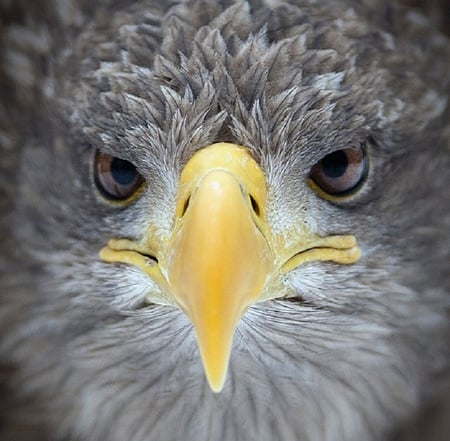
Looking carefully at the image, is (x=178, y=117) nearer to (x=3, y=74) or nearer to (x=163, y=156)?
(x=163, y=156)

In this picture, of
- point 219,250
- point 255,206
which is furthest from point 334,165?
point 219,250

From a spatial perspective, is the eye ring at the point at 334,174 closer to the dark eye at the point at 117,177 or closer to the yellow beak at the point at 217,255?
the yellow beak at the point at 217,255

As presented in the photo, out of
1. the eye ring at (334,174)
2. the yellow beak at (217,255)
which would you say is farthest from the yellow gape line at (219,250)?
the eye ring at (334,174)

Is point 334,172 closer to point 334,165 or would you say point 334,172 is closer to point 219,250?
point 334,165

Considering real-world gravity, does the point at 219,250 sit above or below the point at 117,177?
below

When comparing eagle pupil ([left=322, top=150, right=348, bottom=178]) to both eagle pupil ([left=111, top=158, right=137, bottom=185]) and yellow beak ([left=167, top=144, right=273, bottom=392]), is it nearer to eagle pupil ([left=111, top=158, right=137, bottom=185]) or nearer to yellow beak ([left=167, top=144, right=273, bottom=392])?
yellow beak ([left=167, top=144, right=273, bottom=392])

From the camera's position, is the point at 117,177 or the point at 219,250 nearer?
the point at 219,250

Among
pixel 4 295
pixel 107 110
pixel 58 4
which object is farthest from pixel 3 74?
pixel 107 110
